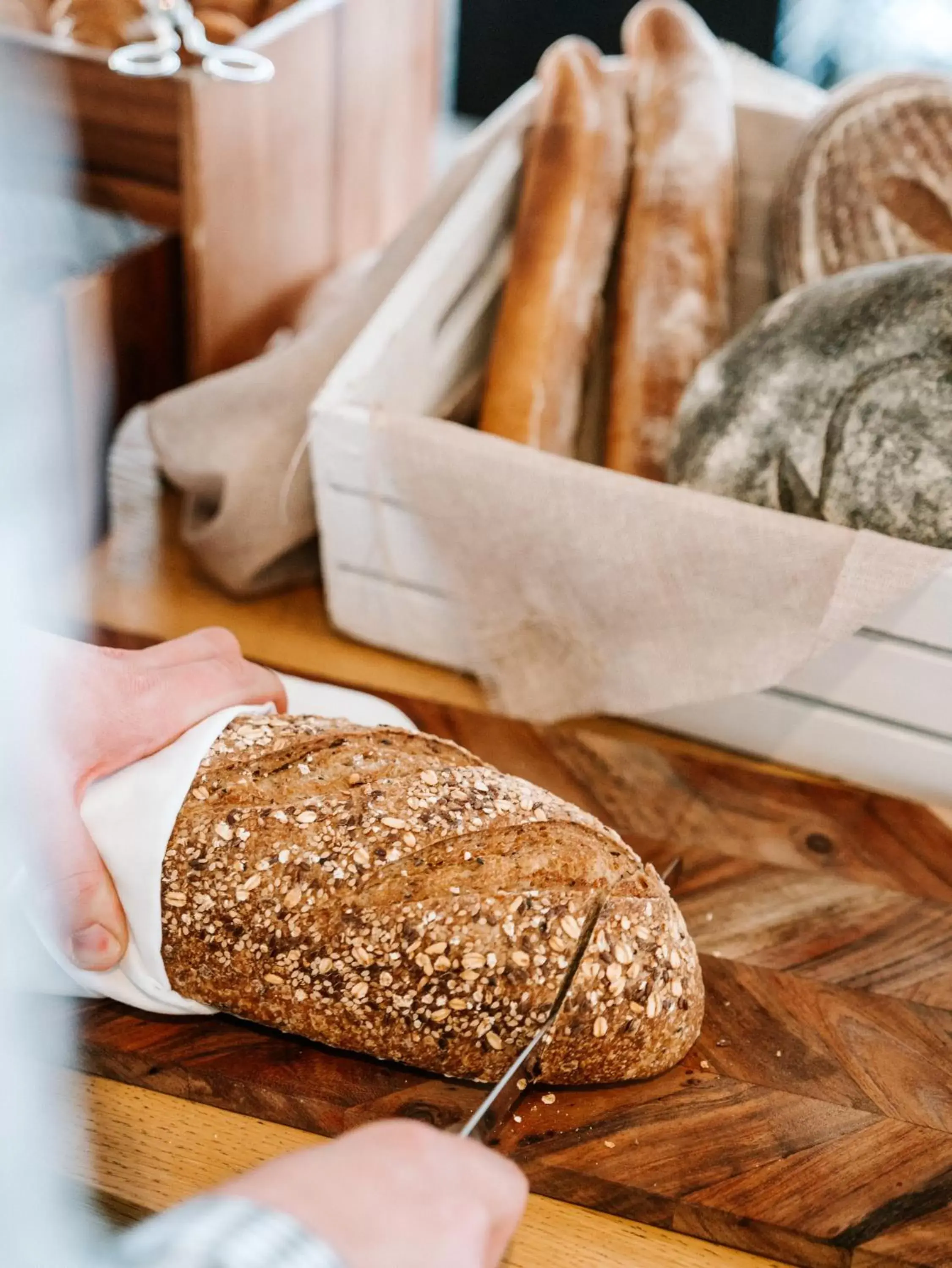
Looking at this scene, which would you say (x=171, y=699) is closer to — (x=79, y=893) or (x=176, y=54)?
(x=79, y=893)

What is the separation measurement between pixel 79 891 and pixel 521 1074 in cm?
27

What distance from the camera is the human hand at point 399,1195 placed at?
0.42 metres

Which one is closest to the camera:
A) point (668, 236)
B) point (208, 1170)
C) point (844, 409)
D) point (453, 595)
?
point (208, 1170)

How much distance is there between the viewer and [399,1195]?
45 centimetres

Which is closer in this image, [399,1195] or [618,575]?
[399,1195]

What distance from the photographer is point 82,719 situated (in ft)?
2.30

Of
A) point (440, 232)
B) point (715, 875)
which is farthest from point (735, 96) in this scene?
point (715, 875)

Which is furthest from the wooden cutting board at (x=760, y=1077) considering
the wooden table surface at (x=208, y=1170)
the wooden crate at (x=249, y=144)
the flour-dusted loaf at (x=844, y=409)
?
the wooden crate at (x=249, y=144)

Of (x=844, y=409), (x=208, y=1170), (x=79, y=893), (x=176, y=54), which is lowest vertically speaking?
(x=208, y=1170)

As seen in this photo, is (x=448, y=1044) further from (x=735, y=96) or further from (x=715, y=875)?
(x=735, y=96)

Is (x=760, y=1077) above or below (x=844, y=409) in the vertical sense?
below

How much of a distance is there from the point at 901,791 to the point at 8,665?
2.32 feet

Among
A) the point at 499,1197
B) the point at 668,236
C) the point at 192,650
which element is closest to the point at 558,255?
the point at 668,236

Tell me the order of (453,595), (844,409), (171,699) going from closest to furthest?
1. (171,699)
2. (844,409)
3. (453,595)
